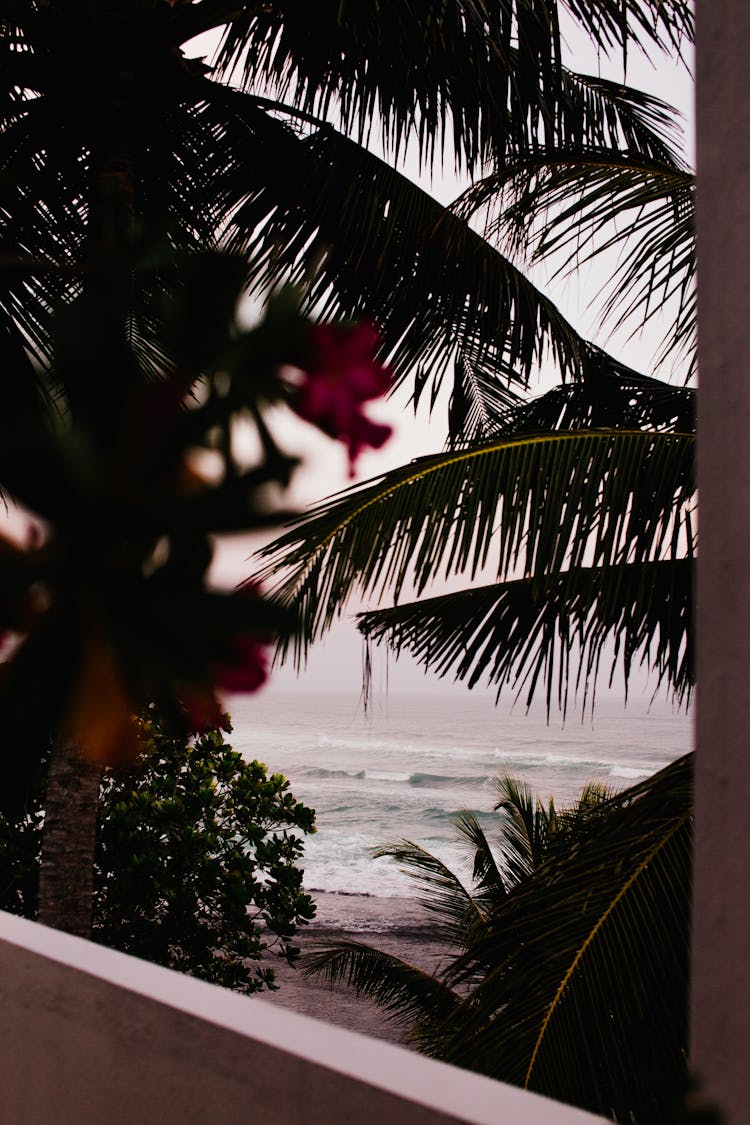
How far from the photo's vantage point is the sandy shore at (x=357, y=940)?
10695 mm

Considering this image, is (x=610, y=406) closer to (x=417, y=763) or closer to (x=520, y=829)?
(x=520, y=829)

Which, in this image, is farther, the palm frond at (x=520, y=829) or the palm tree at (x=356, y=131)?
the palm frond at (x=520, y=829)

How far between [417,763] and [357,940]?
1569cm

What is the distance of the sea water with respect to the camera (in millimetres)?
20688

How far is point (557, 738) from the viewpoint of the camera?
103ft

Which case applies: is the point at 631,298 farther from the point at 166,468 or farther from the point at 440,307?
the point at 166,468

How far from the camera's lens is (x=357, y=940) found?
14.1 m

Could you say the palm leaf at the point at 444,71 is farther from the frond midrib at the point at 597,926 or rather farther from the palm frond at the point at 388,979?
the palm frond at the point at 388,979

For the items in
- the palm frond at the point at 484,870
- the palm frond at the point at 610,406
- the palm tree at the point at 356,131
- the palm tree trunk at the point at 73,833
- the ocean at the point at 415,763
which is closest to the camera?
the palm frond at the point at 610,406

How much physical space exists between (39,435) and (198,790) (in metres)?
5.58

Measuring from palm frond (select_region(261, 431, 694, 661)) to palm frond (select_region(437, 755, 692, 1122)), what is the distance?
54 cm

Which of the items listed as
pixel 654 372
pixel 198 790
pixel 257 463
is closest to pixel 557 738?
pixel 198 790

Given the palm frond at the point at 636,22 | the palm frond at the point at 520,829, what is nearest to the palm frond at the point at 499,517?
the palm frond at the point at 636,22

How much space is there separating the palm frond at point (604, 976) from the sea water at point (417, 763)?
14.7 meters
